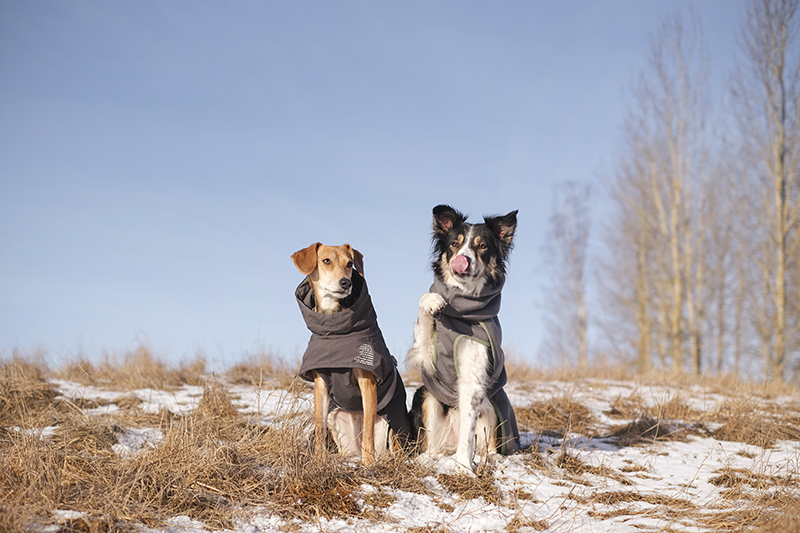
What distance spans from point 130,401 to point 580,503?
5.51 meters

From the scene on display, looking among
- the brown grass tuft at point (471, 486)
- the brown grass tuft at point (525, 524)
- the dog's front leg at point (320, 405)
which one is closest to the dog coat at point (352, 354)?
the dog's front leg at point (320, 405)

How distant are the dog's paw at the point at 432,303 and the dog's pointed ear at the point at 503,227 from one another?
91 centimetres

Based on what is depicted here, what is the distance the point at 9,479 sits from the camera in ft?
11.6

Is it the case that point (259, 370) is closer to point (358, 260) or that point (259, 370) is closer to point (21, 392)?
point (21, 392)

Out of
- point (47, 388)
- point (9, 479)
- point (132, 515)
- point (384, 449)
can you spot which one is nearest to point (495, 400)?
point (384, 449)

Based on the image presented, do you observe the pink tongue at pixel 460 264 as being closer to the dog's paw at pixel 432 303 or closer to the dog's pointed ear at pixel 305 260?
the dog's paw at pixel 432 303

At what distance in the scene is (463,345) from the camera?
4949 millimetres

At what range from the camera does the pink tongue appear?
4.83 meters

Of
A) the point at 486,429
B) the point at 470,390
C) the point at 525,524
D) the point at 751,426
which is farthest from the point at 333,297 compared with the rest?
the point at 751,426

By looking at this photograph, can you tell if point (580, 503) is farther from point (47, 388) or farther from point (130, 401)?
point (47, 388)

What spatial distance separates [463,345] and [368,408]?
3.24ft

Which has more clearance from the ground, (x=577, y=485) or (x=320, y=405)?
(x=320, y=405)

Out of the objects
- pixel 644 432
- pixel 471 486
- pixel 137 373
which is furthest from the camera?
pixel 137 373

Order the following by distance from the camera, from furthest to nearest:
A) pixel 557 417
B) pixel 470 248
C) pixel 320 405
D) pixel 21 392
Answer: pixel 557 417 → pixel 21 392 → pixel 470 248 → pixel 320 405
